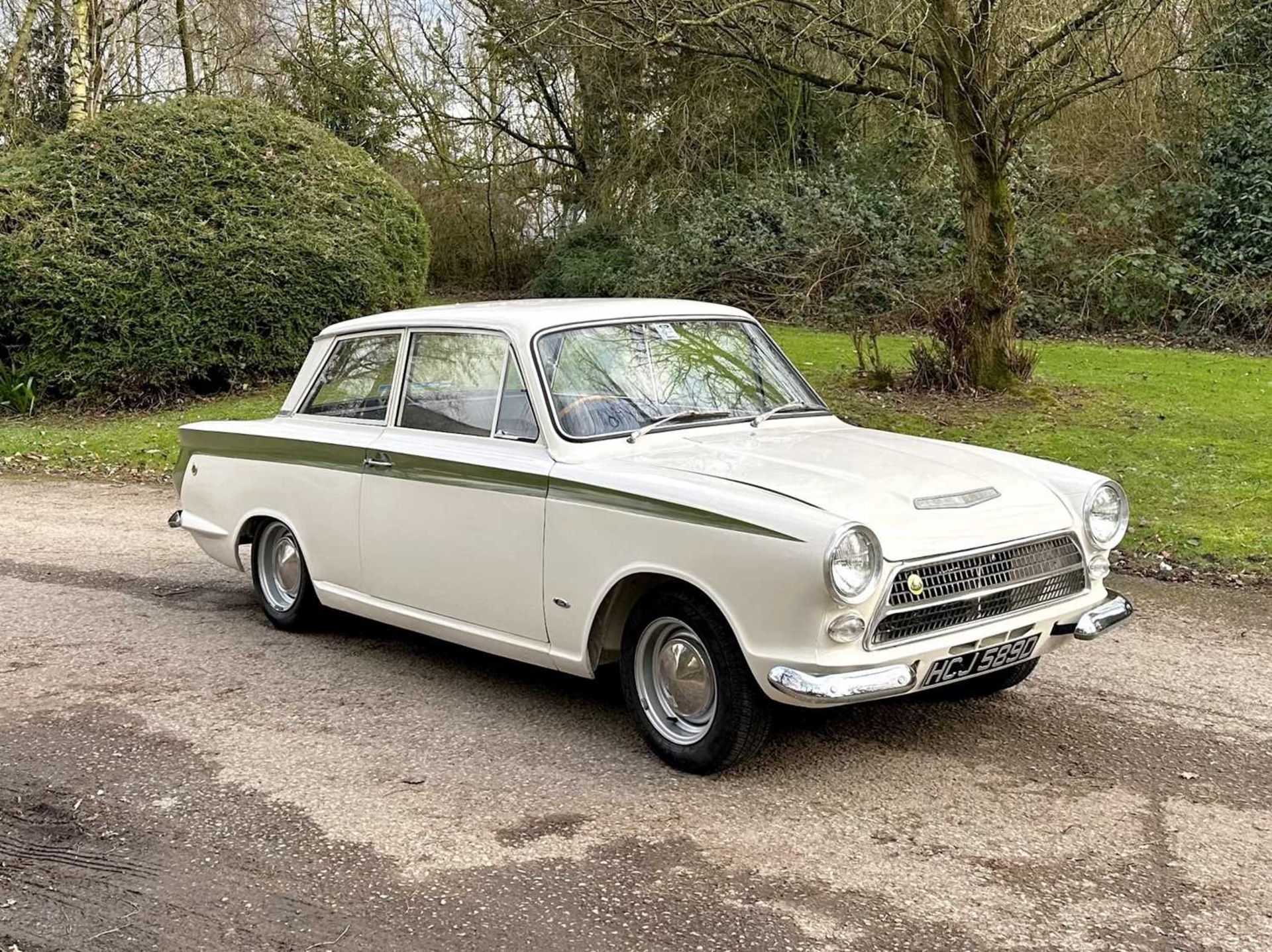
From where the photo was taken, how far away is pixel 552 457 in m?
5.05

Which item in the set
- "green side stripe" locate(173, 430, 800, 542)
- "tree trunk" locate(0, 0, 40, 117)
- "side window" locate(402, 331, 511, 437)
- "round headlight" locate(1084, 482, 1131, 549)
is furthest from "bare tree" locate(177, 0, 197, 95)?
"round headlight" locate(1084, 482, 1131, 549)

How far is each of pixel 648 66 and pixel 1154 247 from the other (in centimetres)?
878

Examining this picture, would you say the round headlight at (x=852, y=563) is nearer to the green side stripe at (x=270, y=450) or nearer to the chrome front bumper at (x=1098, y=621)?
the chrome front bumper at (x=1098, y=621)

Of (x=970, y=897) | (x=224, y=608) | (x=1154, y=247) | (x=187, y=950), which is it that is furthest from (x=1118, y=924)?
(x=1154, y=247)

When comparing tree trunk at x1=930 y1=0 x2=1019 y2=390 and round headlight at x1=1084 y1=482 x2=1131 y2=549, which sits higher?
tree trunk at x1=930 y1=0 x2=1019 y2=390

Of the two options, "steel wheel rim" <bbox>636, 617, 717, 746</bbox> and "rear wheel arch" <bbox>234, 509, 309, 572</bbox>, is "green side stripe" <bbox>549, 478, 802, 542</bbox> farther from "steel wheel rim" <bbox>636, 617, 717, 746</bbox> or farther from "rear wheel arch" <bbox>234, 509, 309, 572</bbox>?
"rear wheel arch" <bbox>234, 509, 309, 572</bbox>

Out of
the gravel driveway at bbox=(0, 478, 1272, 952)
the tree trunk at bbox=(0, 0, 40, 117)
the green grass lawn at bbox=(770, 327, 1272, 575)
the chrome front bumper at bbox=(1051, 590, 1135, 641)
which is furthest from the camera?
the tree trunk at bbox=(0, 0, 40, 117)

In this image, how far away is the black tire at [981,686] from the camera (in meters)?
5.34

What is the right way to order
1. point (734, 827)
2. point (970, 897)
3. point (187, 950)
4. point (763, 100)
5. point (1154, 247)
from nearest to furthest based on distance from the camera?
1. point (187, 950)
2. point (970, 897)
3. point (734, 827)
4. point (1154, 247)
5. point (763, 100)

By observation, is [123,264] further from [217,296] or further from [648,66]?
[648,66]

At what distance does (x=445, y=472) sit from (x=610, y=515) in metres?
1.01

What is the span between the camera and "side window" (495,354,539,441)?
5242 millimetres

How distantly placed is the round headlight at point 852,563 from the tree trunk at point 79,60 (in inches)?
693

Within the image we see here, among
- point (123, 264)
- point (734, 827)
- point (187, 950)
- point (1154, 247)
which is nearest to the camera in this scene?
point (187, 950)
